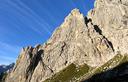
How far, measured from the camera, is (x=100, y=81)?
180m

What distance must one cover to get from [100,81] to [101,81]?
57.6 inches

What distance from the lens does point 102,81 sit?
177500 millimetres

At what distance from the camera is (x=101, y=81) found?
178 m

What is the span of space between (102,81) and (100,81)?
236cm

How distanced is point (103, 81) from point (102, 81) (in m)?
1.02

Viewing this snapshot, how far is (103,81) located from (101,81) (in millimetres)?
1943

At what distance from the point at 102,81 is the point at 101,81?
925mm

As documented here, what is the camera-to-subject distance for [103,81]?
176625mm
